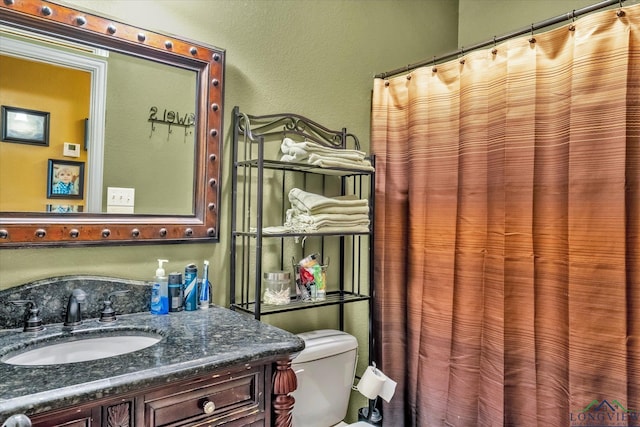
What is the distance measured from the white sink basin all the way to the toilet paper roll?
0.98m

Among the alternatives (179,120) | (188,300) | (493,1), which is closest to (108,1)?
(179,120)

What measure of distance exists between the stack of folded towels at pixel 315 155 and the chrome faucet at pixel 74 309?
2.77 feet

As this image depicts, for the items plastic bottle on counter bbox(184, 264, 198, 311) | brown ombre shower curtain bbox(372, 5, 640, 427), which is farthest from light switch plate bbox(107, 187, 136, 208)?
brown ombre shower curtain bbox(372, 5, 640, 427)

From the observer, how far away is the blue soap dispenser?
53.6 inches

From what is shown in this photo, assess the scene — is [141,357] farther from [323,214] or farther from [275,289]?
[323,214]

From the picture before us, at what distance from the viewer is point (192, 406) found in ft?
3.20

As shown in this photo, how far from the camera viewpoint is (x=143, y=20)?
140 centimetres

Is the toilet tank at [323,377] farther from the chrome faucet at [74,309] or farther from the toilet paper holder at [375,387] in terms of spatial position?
the chrome faucet at [74,309]

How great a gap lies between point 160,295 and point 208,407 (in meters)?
0.49

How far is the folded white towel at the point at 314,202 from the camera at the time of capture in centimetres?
161

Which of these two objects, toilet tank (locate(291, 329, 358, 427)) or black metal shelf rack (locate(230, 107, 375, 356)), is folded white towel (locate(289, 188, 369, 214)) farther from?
toilet tank (locate(291, 329, 358, 427))

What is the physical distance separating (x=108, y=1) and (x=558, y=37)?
1.54 metres

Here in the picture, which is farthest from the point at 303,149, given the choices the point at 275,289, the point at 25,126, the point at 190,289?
the point at 25,126

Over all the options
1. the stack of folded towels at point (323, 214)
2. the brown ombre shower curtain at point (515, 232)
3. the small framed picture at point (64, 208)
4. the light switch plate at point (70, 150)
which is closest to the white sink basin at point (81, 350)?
the small framed picture at point (64, 208)
